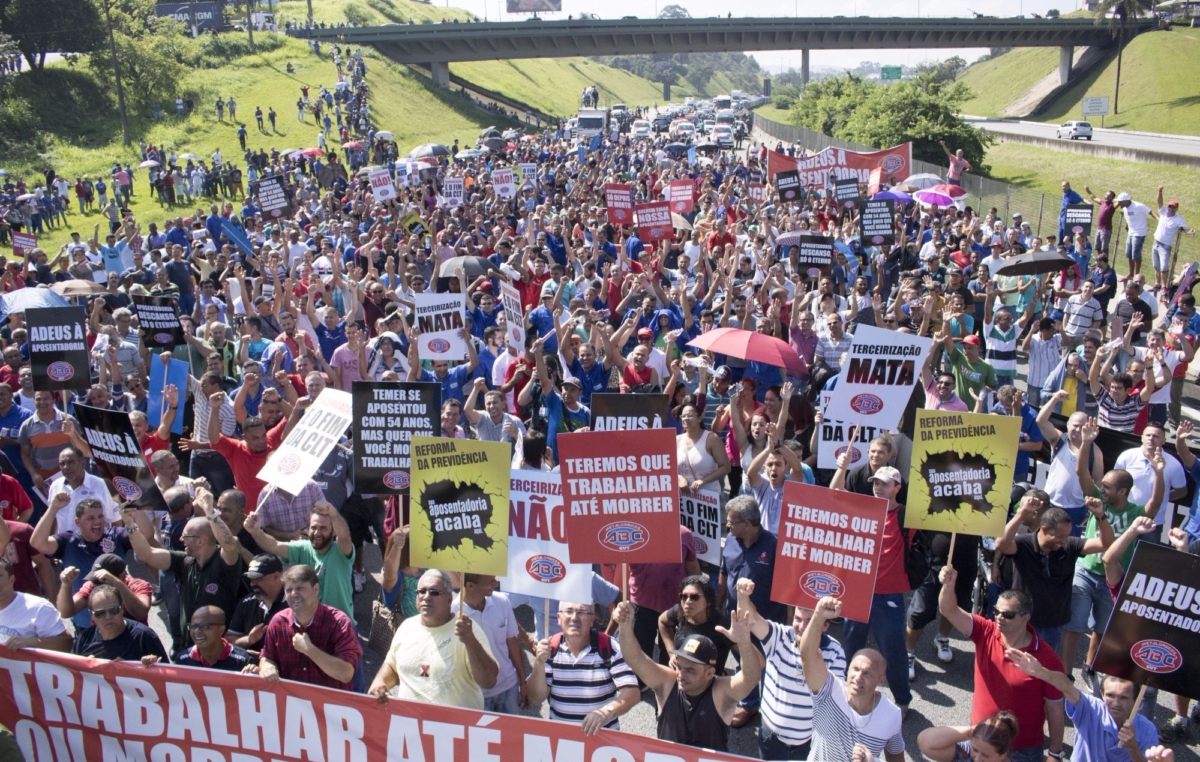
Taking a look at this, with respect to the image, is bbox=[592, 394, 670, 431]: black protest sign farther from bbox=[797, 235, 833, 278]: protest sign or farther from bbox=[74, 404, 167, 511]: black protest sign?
bbox=[797, 235, 833, 278]: protest sign

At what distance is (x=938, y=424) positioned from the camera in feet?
21.2

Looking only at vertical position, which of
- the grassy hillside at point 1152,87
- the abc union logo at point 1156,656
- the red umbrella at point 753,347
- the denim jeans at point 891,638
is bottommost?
the denim jeans at point 891,638

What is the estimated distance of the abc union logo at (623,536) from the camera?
244 inches

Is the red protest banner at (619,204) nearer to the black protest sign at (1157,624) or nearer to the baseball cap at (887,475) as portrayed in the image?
the baseball cap at (887,475)

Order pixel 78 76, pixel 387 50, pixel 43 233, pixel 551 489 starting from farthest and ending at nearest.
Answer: pixel 387 50 < pixel 78 76 < pixel 43 233 < pixel 551 489

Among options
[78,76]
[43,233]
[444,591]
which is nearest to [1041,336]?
[444,591]

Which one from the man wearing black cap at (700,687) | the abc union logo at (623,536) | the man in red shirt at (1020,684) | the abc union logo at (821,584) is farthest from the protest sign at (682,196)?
the man wearing black cap at (700,687)

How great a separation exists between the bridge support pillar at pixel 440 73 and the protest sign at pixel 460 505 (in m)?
80.7

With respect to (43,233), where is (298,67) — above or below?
above

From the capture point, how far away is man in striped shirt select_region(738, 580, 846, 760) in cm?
546

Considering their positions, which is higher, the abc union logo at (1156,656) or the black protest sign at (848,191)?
the black protest sign at (848,191)

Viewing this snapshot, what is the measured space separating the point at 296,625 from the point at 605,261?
11.7 meters

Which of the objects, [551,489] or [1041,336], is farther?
[1041,336]

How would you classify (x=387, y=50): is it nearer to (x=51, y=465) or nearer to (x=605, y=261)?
(x=605, y=261)
